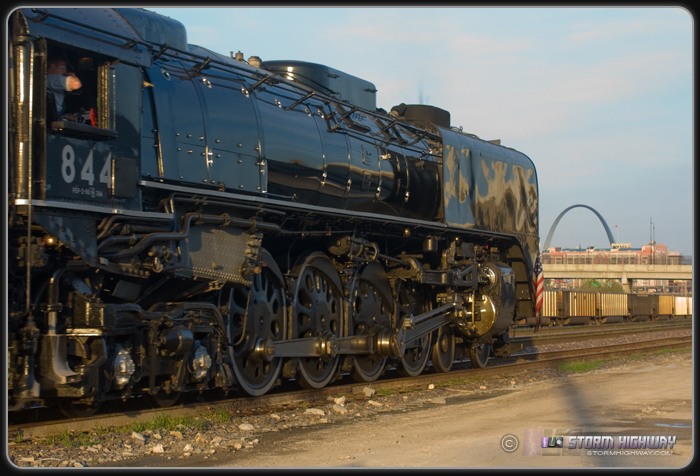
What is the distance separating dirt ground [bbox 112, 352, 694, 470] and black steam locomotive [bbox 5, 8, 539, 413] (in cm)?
159

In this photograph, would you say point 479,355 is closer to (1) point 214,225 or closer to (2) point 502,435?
(2) point 502,435

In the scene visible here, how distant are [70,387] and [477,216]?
1035cm

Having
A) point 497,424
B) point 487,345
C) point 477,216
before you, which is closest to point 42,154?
point 497,424

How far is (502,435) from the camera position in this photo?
30.8 feet

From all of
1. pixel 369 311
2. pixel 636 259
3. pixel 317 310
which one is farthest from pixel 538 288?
pixel 636 259

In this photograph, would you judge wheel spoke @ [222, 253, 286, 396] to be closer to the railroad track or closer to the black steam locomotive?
the black steam locomotive

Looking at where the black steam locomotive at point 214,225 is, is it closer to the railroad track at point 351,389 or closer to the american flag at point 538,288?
the railroad track at point 351,389

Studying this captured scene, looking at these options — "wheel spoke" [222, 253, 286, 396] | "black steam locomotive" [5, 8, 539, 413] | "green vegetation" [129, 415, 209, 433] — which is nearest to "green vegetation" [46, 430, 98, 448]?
"black steam locomotive" [5, 8, 539, 413]

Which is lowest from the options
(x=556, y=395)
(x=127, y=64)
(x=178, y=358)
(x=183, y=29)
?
(x=556, y=395)

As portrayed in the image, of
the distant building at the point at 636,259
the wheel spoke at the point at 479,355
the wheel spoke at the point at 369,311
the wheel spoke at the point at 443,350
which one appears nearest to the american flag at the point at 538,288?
the wheel spoke at the point at 479,355

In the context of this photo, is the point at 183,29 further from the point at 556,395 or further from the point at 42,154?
the point at 556,395

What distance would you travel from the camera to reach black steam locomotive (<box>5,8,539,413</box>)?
8297mm

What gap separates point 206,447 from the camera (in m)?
8.66

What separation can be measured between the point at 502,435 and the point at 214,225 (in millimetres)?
4069
